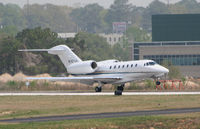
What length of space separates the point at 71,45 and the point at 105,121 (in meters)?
67.9

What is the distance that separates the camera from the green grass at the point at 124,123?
2700 centimetres

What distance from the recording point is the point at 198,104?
3756 cm

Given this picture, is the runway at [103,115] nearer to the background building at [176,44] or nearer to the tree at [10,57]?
the tree at [10,57]

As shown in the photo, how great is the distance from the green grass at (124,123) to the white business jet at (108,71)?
79.5 feet

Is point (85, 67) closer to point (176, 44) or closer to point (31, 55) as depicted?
Result: point (31, 55)

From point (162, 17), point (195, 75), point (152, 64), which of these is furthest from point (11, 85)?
point (162, 17)

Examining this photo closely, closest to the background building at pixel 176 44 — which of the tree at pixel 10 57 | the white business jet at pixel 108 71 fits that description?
the tree at pixel 10 57

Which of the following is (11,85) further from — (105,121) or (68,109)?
(105,121)

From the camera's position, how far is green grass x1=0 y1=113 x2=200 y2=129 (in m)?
27.0

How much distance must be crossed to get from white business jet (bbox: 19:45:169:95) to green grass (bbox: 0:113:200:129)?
24.2m

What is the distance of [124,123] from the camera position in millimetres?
27672

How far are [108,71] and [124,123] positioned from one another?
96.0ft

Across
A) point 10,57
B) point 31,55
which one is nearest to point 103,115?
point 10,57

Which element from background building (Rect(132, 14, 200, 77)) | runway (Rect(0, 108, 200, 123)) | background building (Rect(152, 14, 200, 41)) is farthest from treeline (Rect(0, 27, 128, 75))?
runway (Rect(0, 108, 200, 123))
